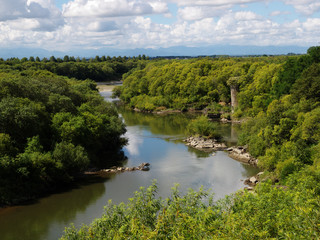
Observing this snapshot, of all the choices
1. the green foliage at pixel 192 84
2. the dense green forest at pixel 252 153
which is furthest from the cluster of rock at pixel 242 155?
the green foliage at pixel 192 84

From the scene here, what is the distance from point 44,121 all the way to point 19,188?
10.2 m

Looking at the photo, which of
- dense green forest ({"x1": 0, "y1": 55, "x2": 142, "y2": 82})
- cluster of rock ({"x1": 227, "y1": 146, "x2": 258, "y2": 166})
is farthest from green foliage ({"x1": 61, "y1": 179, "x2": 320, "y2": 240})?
dense green forest ({"x1": 0, "y1": 55, "x2": 142, "y2": 82})

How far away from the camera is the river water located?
27.7 meters

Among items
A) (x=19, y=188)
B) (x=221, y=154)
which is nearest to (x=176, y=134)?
(x=221, y=154)

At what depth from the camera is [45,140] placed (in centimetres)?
3825

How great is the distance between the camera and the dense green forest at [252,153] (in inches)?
554

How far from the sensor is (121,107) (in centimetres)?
9000

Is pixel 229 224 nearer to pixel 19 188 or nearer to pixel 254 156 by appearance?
pixel 19 188

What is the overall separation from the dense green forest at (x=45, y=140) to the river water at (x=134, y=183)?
2.02 meters

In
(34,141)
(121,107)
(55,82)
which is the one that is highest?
(55,82)

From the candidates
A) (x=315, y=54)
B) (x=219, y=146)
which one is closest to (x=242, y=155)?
(x=219, y=146)

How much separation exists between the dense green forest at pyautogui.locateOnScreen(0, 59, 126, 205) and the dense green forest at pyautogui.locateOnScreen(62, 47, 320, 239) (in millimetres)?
9876

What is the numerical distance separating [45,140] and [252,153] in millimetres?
23978

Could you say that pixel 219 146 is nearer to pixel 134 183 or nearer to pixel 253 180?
pixel 253 180
